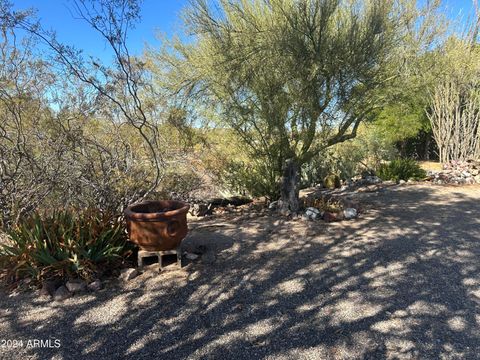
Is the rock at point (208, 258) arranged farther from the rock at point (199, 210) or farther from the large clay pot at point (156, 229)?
the rock at point (199, 210)

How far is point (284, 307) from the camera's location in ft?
8.40

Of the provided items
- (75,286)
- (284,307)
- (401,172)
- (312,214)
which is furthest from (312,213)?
(401,172)

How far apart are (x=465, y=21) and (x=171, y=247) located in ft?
31.7

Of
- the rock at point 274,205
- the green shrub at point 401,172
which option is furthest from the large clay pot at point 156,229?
the green shrub at point 401,172

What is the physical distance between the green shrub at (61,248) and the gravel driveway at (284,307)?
11.3 inches

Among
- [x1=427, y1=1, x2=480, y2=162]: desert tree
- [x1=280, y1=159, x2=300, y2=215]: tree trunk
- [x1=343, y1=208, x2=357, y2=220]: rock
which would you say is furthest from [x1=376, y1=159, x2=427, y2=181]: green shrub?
[x1=280, y1=159, x2=300, y2=215]: tree trunk

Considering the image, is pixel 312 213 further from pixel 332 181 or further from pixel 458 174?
pixel 458 174

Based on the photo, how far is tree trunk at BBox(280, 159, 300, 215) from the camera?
5223 millimetres

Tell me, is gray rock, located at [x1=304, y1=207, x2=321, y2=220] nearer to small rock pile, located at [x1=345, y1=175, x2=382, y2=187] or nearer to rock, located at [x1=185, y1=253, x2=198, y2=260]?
rock, located at [x1=185, y1=253, x2=198, y2=260]

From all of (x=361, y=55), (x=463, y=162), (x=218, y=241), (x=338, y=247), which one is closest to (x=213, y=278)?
(x=218, y=241)

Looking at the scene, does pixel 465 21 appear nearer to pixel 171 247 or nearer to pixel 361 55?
pixel 361 55

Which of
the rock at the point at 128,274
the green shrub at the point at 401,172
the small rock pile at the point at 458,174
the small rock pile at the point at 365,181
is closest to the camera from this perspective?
the rock at the point at 128,274

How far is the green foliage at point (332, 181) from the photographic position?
781 centimetres

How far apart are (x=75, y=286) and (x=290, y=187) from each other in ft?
11.3
